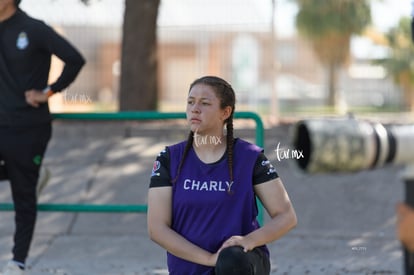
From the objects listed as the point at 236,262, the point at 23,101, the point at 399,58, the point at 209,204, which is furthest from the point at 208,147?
the point at 399,58

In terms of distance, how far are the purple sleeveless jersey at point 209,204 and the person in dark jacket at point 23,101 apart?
69.8 inches

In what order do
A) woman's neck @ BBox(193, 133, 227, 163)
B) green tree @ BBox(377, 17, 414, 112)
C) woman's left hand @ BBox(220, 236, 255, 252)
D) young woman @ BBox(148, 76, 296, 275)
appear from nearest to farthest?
woman's left hand @ BBox(220, 236, 255, 252)
young woman @ BBox(148, 76, 296, 275)
woman's neck @ BBox(193, 133, 227, 163)
green tree @ BBox(377, 17, 414, 112)

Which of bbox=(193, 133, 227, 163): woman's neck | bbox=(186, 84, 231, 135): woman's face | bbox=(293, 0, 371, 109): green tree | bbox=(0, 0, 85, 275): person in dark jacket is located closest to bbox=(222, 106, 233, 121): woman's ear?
bbox=(186, 84, 231, 135): woman's face

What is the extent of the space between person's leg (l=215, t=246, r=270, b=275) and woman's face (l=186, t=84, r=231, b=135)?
0.58m

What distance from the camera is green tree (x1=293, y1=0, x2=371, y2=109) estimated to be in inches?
1135

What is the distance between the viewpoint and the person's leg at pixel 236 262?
3.59 m

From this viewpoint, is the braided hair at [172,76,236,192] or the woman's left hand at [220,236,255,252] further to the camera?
the braided hair at [172,76,236,192]

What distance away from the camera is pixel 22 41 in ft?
17.8

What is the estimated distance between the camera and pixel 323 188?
7.91m

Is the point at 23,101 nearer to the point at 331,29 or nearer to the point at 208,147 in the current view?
the point at 208,147

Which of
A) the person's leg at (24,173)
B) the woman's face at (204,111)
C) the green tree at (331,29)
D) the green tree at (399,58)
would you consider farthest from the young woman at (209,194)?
the green tree at (399,58)

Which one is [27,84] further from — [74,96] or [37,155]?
[74,96]

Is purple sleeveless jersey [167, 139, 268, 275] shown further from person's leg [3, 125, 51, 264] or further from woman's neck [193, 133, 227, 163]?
person's leg [3, 125, 51, 264]

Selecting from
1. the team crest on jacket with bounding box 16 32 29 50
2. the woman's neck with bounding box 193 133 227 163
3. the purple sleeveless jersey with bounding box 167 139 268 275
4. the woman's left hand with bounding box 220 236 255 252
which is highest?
the team crest on jacket with bounding box 16 32 29 50
